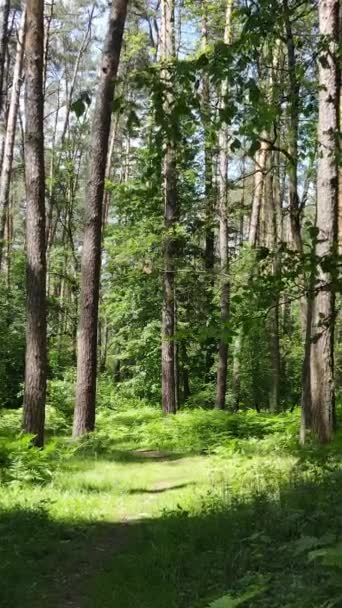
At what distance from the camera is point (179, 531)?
5594 mm

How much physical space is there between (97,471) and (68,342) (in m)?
19.3

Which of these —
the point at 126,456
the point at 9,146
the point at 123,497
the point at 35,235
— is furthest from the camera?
the point at 9,146

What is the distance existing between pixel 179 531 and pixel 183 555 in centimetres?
60

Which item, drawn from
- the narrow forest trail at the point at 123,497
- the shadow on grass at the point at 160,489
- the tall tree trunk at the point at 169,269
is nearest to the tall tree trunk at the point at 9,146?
the tall tree trunk at the point at 169,269

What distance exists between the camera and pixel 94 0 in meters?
31.3

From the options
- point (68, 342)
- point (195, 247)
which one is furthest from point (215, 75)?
point (68, 342)

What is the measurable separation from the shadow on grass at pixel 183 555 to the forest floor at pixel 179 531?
0.01 m

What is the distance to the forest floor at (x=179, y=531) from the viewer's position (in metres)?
3.95

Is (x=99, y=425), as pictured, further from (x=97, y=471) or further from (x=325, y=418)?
(x=325, y=418)

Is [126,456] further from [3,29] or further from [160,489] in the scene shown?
[3,29]

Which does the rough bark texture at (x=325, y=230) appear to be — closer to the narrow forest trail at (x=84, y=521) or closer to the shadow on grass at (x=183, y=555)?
the narrow forest trail at (x=84, y=521)

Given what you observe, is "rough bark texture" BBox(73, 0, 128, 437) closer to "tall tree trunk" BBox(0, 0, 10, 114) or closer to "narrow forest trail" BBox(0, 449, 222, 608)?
"narrow forest trail" BBox(0, 449, 222, 608)

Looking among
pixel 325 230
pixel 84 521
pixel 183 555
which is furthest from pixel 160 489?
pixel 325 230

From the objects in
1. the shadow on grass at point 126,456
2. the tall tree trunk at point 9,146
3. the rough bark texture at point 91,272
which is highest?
the tall tree trunk at point 9,146
